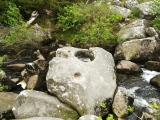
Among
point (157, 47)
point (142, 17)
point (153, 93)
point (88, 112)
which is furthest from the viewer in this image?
point (142, 17)

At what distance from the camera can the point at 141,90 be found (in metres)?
11.6

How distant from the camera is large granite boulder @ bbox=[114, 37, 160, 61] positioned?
45.7 ft

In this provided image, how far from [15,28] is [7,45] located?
1247mm

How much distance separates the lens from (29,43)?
1605 centimetres

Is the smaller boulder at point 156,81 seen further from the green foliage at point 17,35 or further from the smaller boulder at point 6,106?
the green foliage at point 17,35

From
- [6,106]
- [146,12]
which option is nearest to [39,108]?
[6,106]

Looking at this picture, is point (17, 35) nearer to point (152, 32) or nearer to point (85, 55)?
point (85, 55)

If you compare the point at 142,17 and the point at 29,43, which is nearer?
the point at 29,43

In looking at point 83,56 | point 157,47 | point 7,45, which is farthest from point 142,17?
point 7,45

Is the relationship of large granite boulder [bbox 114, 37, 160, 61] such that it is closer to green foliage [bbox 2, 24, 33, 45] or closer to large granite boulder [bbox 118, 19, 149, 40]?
large granite boulder [bbox 118, 19, 149, 40]

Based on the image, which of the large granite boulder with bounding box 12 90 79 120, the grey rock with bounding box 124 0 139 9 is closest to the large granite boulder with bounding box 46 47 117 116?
the large granite boulder with bounding box 12 90 79 120

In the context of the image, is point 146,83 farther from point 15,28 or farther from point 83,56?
point 15,28

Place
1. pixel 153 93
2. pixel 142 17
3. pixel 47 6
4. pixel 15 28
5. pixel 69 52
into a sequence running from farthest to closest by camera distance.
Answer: pixel 47 6
pixel 142 17
pixel 15 28
pixel 69 52
pixel 153 93

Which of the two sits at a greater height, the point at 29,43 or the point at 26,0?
the point at 26,0
